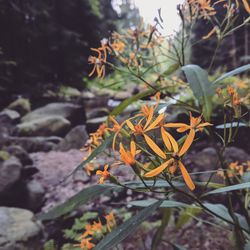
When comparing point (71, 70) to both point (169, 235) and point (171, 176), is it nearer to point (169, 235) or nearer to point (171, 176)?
point (169, 235)

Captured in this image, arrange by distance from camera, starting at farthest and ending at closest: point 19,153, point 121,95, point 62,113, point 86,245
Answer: point 121,95 → point 62,113 → point 19,153 → point 86,245

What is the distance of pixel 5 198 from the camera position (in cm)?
299

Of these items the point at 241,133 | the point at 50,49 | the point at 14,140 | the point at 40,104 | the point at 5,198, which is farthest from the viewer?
the point at 50,49

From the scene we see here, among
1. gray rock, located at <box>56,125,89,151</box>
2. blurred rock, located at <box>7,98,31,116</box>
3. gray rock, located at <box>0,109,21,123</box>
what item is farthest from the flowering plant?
blurred rock, located at <box>7,98,31,116</box>

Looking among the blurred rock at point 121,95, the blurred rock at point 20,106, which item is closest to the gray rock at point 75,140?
the blurred rock at point 20,106

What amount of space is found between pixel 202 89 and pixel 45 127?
5.22 metres

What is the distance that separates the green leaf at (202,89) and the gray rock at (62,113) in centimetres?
567

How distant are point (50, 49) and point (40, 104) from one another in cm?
150

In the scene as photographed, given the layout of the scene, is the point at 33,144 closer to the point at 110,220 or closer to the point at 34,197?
the point at 34,197

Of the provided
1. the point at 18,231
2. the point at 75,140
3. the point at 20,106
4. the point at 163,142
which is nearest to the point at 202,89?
the point at 163,142

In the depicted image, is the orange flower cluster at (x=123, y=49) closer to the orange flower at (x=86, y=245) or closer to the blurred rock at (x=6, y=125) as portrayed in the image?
the orange flower at (x=86, y=245)

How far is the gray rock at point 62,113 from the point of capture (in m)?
6.32

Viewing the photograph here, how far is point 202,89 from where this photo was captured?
0.78 meters

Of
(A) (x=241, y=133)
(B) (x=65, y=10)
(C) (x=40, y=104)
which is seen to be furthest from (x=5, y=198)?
(B) (x=65, y=10)
